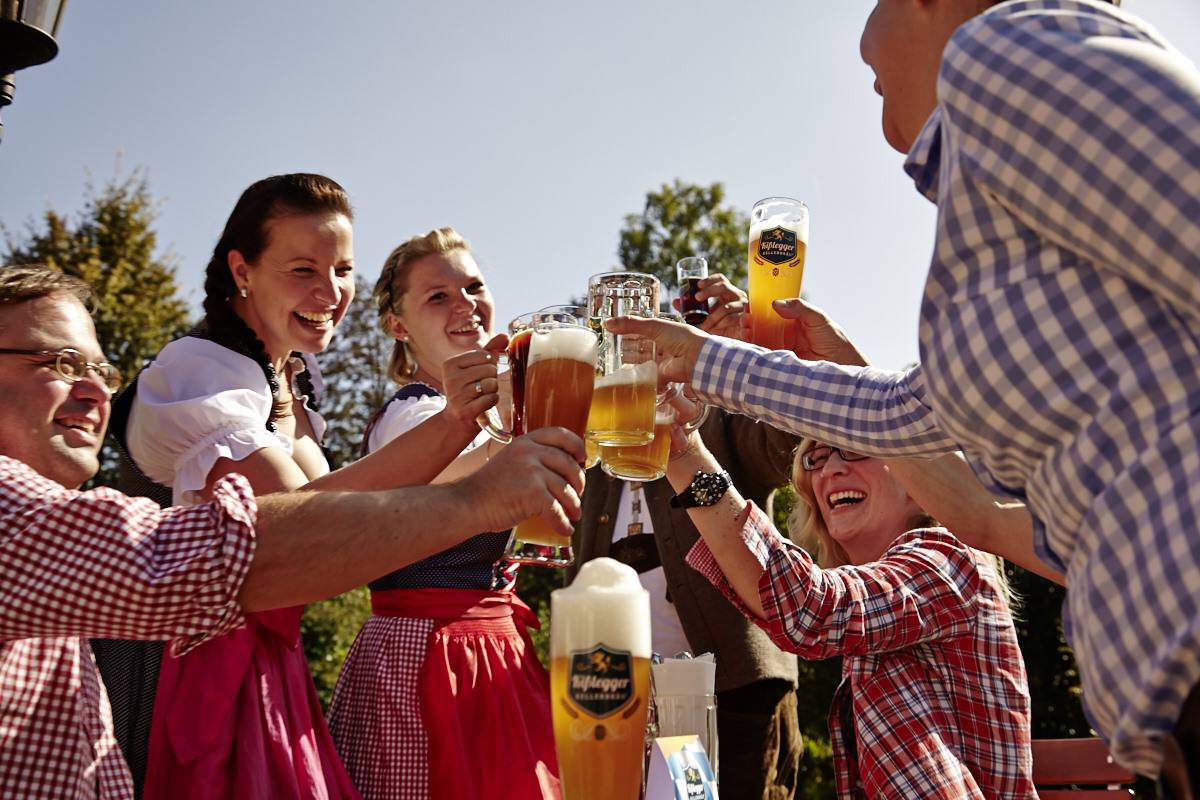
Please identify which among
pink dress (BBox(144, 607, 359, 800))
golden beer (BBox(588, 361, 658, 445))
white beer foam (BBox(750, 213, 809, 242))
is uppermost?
white beer foam (BBox(750, 213, 809, 242))

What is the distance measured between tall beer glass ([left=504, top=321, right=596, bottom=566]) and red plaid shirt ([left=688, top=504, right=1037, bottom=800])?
2.62 ft

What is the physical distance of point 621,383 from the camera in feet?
7.78

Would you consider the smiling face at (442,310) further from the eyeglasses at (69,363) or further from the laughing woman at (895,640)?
the eyeglasses at (69,363)

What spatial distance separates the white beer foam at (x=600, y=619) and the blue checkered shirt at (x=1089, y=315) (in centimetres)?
54

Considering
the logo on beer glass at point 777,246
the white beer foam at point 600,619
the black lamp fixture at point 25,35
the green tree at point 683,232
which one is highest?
the green tree at point 683,232

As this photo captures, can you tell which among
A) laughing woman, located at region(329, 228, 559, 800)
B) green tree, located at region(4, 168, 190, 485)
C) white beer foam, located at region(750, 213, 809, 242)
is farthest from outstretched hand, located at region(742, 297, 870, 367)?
green tree, located at region(4, 168, 190, 485)

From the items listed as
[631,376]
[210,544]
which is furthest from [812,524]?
[210,544]

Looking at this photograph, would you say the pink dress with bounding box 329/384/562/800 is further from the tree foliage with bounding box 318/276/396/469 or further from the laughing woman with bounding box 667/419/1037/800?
the tree foliage with bounding box 318/276/396/469

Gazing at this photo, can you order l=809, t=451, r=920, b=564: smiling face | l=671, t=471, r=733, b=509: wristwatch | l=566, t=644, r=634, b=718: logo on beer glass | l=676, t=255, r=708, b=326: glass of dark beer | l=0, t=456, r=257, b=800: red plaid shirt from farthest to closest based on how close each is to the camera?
1. l=809, t=451, r=920, b=564: smiling face
2. l=676, t=255, r=708, b=326: glass of dark beer
3. l=671, t=471, r=733, b=509: wristwatch
4. l=0, t=456, r=257, b=800: red plaid shirt
5. l=566, t=644, r=634, b=718: logo on beer glass

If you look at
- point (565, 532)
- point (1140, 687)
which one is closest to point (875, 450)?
point (565, 532)

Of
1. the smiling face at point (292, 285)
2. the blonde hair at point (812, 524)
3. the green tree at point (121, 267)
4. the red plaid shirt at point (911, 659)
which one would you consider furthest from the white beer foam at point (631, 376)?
the green tree at point (121, 267)

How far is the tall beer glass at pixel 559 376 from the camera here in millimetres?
2203

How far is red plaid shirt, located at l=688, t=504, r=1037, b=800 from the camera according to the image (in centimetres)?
276

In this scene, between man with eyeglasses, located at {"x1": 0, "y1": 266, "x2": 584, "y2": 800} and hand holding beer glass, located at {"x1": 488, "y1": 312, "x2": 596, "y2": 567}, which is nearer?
man with eyeglasses, located at {"x1": 0, "y1": 266, "x2": 584, "y2": 800}
